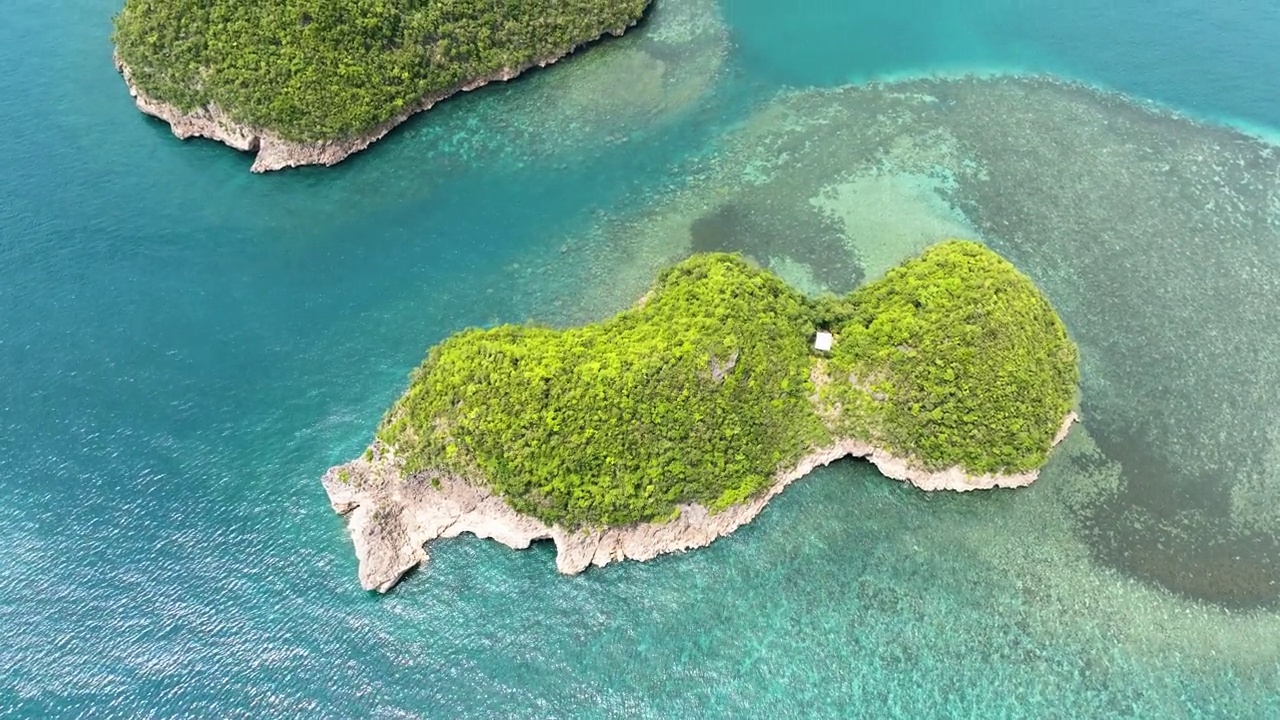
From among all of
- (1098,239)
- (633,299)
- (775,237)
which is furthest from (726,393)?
(1098,239)

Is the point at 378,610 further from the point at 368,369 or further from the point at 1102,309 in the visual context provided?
the point at 1102,309

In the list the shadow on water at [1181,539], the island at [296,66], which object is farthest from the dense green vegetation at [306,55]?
the shadow on water at [1181,539]

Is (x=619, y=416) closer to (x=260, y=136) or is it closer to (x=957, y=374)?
(x=957, y=374)

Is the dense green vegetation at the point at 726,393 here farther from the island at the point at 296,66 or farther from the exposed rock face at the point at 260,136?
the island at the point at 296,66

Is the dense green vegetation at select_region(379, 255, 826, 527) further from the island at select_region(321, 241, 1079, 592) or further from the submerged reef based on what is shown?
the submerged reef

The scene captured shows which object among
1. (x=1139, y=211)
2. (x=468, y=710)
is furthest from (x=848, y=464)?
(x=1139, y=211)
